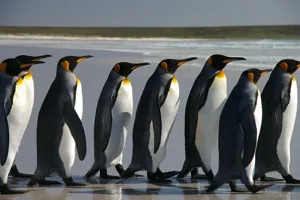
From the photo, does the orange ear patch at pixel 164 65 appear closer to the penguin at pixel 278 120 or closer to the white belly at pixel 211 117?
the white belly at pixel 211 117

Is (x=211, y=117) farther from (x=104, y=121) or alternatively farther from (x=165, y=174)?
(x=104, y=121)

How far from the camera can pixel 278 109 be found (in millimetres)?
5180

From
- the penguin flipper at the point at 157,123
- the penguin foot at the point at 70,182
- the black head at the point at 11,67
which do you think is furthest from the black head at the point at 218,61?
the black head at the point at 11,67

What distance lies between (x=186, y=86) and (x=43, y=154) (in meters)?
5.07

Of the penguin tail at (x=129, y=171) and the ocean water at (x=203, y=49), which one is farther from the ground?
the ocean water at (x=203, y=49)

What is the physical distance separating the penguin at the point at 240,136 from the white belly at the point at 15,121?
4.12 ft

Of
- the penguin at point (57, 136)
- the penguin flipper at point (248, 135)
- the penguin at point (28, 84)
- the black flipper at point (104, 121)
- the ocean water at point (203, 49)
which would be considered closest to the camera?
the penguin flipper at point (248, 135)

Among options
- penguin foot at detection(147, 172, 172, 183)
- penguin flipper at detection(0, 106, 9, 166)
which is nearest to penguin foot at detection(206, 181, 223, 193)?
penguin foot at detection(147, 172, 172, 183)

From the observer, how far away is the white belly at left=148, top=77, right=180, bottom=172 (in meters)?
5.39

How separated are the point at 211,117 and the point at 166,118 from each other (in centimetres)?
36

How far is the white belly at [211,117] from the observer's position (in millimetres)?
5230

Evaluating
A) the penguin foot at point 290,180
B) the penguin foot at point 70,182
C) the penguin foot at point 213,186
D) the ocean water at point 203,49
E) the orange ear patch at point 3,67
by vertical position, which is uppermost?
the ocean water at point 203,49

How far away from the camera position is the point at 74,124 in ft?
16.7

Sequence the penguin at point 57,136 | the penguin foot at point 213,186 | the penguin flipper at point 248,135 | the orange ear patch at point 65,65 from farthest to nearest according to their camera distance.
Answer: the orange ear patch at point 65,65
the penguin at point 57,136
the penguin foot at point 213,186
the penguin flipper at point 248,135
